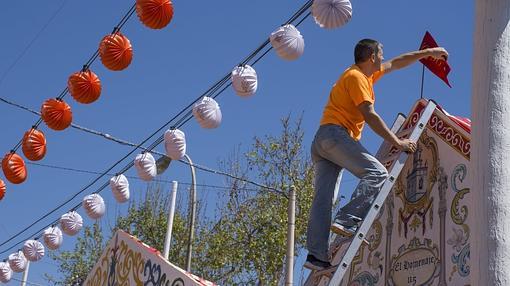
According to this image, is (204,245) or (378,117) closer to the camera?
(378,117)

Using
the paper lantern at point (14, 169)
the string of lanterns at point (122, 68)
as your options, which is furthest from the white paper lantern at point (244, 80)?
the paper lantern at point (14, 169)

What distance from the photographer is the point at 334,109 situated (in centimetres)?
530

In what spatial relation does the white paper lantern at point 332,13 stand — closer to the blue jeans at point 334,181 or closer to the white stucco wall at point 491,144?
the blue jeans at point 334,181

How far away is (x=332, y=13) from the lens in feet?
26.9

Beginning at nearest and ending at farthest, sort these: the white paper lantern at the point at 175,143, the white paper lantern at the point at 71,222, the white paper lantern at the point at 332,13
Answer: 1. the white paper lantern at the point at 332,13
2. the white paper lantern at the point at 175,143
3. the white paper lantern at the point at 71,222

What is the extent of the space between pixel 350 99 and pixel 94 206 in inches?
433

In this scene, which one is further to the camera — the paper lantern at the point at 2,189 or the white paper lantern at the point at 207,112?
the paper lantern at the point at 2,189

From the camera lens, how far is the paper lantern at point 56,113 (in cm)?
1146

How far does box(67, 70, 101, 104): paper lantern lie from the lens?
10594 millimetres

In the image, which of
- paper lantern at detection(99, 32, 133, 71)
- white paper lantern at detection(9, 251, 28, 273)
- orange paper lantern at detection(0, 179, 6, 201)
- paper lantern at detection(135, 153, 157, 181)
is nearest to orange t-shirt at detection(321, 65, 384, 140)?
paper lantern at detection(99, 32, 133, 71)

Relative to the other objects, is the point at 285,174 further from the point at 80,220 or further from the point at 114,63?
the point at 114,63

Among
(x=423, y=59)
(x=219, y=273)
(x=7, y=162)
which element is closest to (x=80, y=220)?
(x=7, y=162)

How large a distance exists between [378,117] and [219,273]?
1759 centimetres

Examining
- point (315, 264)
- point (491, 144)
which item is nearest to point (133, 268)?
point (315, 264)
